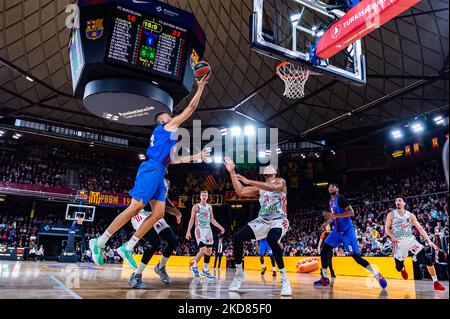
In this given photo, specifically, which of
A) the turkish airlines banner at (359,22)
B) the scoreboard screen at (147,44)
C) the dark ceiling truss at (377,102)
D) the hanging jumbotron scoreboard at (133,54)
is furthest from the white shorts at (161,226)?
the dark ceiling truss at (377,102)

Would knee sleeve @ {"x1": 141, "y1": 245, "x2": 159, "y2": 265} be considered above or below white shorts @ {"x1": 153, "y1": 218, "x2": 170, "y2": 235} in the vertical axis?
below

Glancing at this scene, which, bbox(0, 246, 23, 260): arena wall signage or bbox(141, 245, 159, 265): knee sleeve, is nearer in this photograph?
bbox(141, 245, 159, 265): knee sleeve

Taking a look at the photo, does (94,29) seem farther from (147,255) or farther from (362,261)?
(362,261)

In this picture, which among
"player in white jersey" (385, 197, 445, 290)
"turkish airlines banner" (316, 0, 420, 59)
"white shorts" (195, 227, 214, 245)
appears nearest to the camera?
"turkish airlines banner" (316, 0, 420, 59)

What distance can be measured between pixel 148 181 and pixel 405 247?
5.77 meters

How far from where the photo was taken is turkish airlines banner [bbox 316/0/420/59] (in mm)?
5990

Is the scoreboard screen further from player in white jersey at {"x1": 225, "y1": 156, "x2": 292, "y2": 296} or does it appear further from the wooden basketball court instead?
the wooden basketball court

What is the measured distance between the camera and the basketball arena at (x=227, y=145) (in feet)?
17.2

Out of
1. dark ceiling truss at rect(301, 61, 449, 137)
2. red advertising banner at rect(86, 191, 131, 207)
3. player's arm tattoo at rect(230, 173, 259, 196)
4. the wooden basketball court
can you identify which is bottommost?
the wooden basketball court

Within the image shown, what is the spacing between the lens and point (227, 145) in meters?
26.3

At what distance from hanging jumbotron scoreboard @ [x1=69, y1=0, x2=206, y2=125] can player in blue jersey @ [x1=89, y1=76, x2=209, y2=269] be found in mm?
4322

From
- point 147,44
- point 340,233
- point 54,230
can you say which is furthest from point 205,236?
point 54,230

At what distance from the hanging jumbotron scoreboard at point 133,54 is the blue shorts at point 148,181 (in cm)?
478


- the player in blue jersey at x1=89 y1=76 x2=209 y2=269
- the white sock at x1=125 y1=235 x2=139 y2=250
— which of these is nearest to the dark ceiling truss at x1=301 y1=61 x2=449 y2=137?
the player in blue jersey at x1=89 y1=76 x2=209 y2=269
